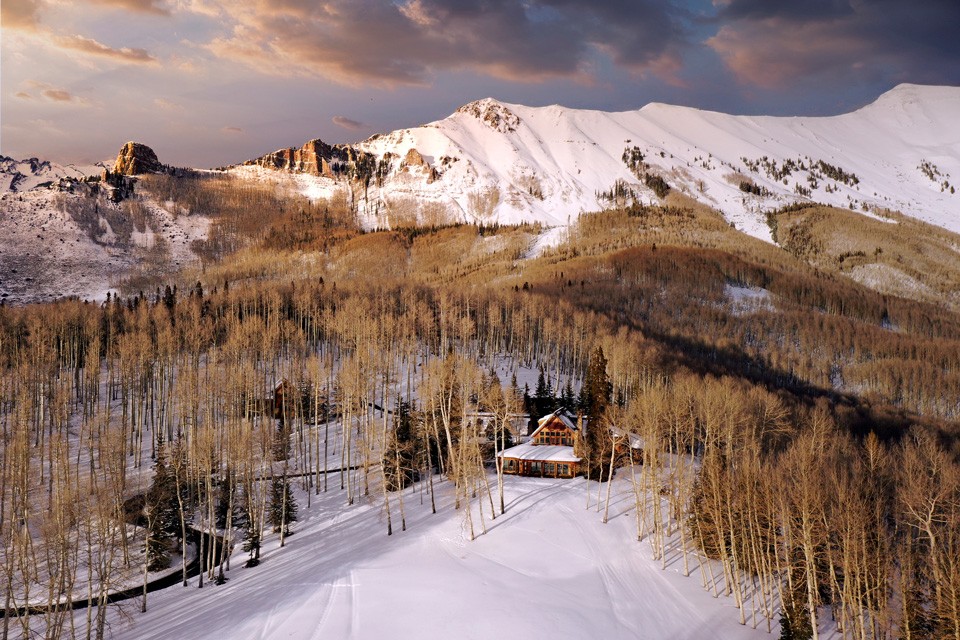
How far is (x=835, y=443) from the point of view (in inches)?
1890

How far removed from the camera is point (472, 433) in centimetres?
4506

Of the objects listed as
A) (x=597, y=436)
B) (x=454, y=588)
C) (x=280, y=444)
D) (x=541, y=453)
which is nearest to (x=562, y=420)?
(x=541, y=453)

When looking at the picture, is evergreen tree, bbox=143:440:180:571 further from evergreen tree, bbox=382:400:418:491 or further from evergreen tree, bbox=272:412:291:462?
evergreen tree, bbox=382:400:418:491

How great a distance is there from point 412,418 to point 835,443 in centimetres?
3999

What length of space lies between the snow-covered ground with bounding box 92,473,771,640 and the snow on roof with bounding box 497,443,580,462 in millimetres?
8653

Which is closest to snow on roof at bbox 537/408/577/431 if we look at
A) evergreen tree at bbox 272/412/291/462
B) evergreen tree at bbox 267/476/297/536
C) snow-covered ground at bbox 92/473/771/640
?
snow-covered ground at bbox 92/473/771/640

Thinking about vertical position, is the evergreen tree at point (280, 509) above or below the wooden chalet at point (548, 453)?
below

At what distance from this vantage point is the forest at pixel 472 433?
92.0 feet

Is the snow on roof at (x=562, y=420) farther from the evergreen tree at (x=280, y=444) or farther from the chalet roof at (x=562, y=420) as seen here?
the evergreen tree at (x=280, y=444)

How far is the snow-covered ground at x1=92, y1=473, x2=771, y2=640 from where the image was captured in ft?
86.2

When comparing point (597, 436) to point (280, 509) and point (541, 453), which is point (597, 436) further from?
point (280, 509)

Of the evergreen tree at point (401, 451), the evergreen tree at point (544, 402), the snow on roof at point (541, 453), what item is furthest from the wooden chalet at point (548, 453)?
the evergreen tree at point (401, 451)

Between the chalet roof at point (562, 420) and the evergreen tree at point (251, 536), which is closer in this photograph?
the evergreen tree at point (251, 536)

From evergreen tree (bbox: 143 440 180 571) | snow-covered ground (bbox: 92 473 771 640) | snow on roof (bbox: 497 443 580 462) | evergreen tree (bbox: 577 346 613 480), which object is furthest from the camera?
snow on roof (bbox: 497 443 580 462)
